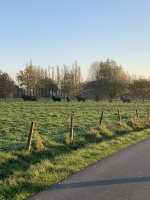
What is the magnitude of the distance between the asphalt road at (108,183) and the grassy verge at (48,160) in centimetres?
36

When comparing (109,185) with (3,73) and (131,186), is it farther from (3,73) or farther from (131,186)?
(3,73)

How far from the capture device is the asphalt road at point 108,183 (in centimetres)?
484

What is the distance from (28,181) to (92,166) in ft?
7.79

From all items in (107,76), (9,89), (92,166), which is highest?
(107,76)

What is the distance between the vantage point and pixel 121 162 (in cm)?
739

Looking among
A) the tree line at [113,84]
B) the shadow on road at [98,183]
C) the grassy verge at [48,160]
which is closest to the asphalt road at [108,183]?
the shadow on road at [98,183]

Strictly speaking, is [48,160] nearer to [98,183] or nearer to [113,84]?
[98,183]

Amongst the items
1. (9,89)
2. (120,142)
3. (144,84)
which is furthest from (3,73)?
(120,142)

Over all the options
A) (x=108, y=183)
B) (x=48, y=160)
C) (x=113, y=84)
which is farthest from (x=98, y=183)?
(x=113, y=84)

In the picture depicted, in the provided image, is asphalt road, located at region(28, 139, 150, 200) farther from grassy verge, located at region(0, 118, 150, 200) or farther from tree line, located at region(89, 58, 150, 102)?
tree line, located at region(89, 58, 150, 102)

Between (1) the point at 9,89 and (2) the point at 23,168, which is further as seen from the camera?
(1) the point at 9,89

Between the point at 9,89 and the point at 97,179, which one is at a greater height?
the point at 9,89

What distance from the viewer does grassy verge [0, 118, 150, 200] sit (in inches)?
214

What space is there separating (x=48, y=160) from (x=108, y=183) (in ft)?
8.21
